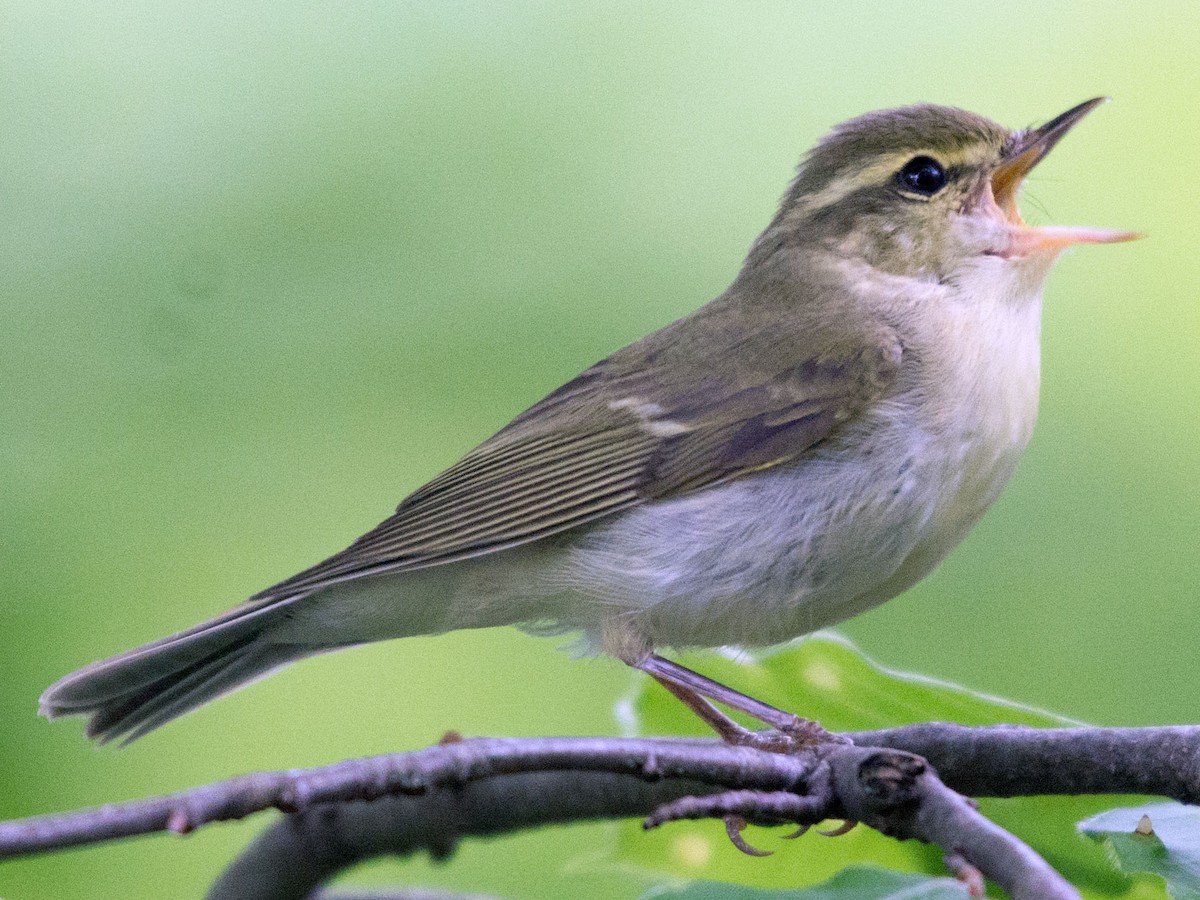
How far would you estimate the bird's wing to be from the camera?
2.99 m

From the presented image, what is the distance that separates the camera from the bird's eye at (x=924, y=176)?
10.7ft

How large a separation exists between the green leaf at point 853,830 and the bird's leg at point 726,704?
3cm

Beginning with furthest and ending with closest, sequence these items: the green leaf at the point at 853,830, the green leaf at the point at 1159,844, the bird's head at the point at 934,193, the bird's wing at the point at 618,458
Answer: the bird's head at the point at 934,193 → the bird's wing at the point at 618,458 → the green leaf at the point at 853,830 → the green leaf at the point at 1159,844

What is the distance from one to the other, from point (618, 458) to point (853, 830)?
0.98 metres

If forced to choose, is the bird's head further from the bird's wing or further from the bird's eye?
the bird's wing

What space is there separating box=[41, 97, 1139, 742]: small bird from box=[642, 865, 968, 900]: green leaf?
104 centimetres

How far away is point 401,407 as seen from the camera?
4566 millimetres

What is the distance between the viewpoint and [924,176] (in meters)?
3.28

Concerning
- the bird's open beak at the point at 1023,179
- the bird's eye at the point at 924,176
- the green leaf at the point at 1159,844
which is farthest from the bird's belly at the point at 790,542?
the green leaf at the point at 1159,844

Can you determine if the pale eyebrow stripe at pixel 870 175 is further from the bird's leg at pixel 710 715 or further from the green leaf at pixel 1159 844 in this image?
the green leaf at pixel 1159 844

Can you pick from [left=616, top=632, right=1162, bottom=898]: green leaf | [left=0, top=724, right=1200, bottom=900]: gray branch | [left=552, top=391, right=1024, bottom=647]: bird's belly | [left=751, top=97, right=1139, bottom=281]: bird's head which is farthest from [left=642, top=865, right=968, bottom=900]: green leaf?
[left=751, top=97, right=1139, bottom=281]: bird's head

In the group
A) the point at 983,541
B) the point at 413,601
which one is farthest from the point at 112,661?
the point at 983,541

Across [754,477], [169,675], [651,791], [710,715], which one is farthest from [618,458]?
[169,675]

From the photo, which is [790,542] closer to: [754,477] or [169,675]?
[754,477]
